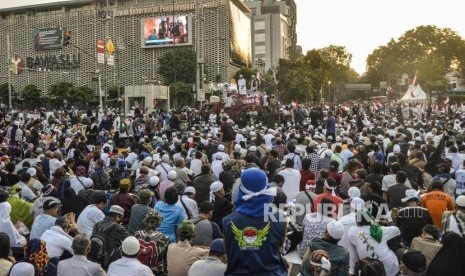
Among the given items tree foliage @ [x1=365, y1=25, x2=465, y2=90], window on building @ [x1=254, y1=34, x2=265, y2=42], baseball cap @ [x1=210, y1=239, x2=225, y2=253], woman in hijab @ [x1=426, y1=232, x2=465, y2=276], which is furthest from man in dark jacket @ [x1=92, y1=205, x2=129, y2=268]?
window on building @ [x1=254, y1=34, x2=265, y2=42]

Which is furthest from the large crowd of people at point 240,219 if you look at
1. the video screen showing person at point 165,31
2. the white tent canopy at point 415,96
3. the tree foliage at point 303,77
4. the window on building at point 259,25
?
the window on building at point 259,25

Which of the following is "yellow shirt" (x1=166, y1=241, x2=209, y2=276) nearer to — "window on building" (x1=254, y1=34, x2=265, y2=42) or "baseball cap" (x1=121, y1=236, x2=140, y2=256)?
"baseball cap" (x1=121, y1=236, x2=140, y2=256)

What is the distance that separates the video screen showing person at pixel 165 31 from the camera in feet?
219

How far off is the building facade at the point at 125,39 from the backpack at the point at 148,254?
57.9 metres

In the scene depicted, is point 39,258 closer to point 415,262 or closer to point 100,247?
point 100,247

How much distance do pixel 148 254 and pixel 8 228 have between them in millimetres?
2197

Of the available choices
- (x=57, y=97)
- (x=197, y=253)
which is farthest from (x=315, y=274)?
(x=57, y=97)

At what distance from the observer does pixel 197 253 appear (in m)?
5.64

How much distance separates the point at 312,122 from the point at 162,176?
1463 centimetres

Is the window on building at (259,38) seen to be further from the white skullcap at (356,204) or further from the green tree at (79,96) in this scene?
the white skullcap at (356,204)

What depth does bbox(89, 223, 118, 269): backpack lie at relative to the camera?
5977mm

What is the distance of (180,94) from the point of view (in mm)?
55375

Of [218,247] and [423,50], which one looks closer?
[218,247]

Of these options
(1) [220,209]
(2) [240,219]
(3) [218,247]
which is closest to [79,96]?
(1) [220,209]
